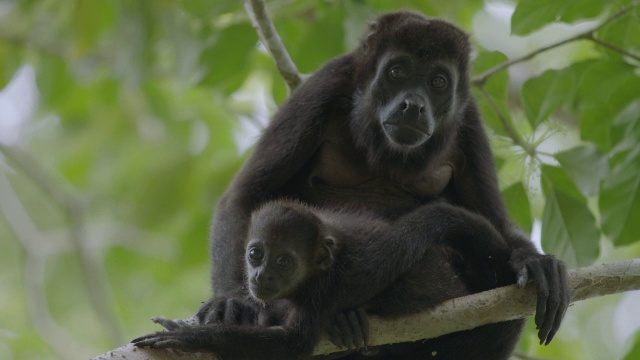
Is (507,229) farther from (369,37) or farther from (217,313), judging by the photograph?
(217,313)

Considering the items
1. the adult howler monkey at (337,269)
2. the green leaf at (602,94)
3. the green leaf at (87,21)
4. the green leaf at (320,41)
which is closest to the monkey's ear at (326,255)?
the adult howler monkey at (337,269)

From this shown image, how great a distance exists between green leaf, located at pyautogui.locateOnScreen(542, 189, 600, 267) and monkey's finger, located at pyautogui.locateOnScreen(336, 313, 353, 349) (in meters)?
1.38

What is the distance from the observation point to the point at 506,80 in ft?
15.9

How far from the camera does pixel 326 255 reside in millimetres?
3830

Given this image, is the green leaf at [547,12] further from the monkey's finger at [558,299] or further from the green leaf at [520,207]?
the monkey's finger at [558,299]

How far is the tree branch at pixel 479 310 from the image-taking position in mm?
3590

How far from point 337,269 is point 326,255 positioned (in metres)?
0.08

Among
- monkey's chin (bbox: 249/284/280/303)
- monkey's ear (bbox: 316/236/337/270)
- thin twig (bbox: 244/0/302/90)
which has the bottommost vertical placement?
monkey's ear (bbox: 316/236/337/270)

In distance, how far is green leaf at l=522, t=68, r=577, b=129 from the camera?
4.41m

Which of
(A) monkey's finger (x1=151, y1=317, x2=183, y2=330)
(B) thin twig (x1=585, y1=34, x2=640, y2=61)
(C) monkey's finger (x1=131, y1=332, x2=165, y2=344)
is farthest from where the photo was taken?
(B) thin twig (x1=585, y1=34, x2=640, y2=61)

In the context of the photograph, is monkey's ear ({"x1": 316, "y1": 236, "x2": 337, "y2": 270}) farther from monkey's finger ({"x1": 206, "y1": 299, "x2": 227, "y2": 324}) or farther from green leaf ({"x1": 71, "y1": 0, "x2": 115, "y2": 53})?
green leaf ({"x1": 71, "y1": 0, "x2": 115, "y2": 53})

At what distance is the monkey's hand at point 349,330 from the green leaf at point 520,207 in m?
1.47

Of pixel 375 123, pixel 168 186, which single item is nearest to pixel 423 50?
pixel 375 123

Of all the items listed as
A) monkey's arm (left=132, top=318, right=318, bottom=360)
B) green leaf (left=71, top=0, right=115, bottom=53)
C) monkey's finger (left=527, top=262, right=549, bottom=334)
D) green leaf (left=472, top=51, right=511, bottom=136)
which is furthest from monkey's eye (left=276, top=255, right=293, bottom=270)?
green leaf (left=71, top=0, right=115, bottom=53)
